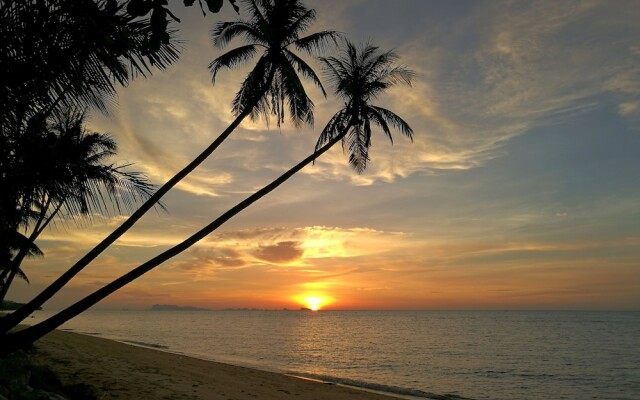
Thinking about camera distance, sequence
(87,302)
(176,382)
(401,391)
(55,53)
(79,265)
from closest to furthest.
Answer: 1. (55,53)
2. (87,302)
3. (79,265)
4. (176,382)
5. (401,391)

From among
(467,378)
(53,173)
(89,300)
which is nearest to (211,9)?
(53,173)

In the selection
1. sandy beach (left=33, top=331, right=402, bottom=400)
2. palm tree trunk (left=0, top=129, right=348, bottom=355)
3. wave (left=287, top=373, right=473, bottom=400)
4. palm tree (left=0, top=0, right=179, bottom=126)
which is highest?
palm tree (left=0, top=0, right=179, bottom=126)

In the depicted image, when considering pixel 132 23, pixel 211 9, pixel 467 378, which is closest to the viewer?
pixel 211 9

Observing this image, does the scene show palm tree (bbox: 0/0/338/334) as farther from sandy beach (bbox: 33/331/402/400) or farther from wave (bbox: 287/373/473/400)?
wave (bbox: 287/373/473/400)

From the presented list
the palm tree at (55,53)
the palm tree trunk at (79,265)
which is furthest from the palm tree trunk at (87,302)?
the palm tree at (55,53)

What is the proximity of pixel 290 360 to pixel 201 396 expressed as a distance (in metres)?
23.2

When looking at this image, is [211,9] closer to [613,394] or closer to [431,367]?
[613,394]

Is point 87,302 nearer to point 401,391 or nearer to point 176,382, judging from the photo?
point 176,382

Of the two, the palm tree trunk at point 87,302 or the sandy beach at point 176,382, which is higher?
the palm tree trunk at point 87,302

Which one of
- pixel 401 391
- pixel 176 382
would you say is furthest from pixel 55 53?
pixel 401 391

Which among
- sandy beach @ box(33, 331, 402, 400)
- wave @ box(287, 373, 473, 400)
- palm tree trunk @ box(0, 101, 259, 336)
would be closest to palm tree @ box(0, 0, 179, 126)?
palm tree trunk @ box(0, 101, 259, 336)

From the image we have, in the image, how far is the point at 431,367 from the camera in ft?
104

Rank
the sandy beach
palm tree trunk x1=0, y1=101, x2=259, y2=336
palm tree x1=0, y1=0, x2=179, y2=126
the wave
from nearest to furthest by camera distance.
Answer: palm tree x1=0, y1=0, x2=179, y2=126
palm tree trunk x1=0, y1=101, x2=259, y2=336
the sandy beach
the wave

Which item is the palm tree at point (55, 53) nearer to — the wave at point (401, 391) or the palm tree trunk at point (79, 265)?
the palm tree trunk at point (79, 265)
